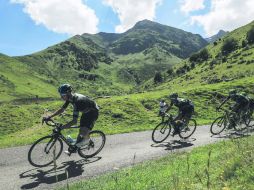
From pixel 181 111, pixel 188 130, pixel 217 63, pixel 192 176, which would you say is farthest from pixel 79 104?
pixel 217 63

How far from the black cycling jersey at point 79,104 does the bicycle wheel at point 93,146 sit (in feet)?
5.22

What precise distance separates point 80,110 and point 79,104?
0.26 meters

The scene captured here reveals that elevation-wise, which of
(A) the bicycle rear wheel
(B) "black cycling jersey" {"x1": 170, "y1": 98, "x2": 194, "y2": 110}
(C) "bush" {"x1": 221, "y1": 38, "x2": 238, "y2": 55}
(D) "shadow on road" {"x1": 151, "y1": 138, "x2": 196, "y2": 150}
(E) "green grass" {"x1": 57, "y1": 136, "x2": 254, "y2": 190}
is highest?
(C) "bush" {"x1": 221, "y1": 38, "x2": 238, "y2": 55}

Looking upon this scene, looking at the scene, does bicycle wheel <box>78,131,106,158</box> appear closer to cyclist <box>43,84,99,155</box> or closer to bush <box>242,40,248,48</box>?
cyclist <box>43,84,99,155</box>

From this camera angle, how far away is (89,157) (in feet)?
54.3

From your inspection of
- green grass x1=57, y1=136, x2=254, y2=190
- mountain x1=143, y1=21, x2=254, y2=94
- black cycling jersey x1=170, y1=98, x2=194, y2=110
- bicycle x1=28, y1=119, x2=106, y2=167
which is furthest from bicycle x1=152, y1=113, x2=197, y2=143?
mountain x1=143, y1=21, x2=254, y2=94

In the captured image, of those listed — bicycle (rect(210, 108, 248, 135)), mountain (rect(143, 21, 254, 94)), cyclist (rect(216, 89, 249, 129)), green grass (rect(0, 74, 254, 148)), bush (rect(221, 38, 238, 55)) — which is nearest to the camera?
cyclist (rect(216, 89, 249, 129))

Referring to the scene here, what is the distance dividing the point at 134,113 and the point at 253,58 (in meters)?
84.9

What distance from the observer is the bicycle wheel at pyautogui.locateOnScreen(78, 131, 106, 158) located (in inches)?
642

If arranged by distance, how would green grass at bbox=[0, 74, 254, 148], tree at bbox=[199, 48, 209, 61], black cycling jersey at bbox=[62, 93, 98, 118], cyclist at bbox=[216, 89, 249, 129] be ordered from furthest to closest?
tree at bbox=[199, 48, 209, 61], green grass at bbox=[0, 74, 254, 148], cyclist at bbox=[216, 89, 249, 129], black cycling jersey at bbox=[62, 93, 98, 118]

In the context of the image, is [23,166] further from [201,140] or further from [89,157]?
[201,140]

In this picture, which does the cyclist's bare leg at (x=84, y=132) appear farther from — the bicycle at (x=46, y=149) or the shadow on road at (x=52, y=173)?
the shadow on road at (x=52, y=173)

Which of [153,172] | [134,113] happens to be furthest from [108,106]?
[153,172]

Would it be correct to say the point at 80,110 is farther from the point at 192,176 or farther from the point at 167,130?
the point at 167,130
